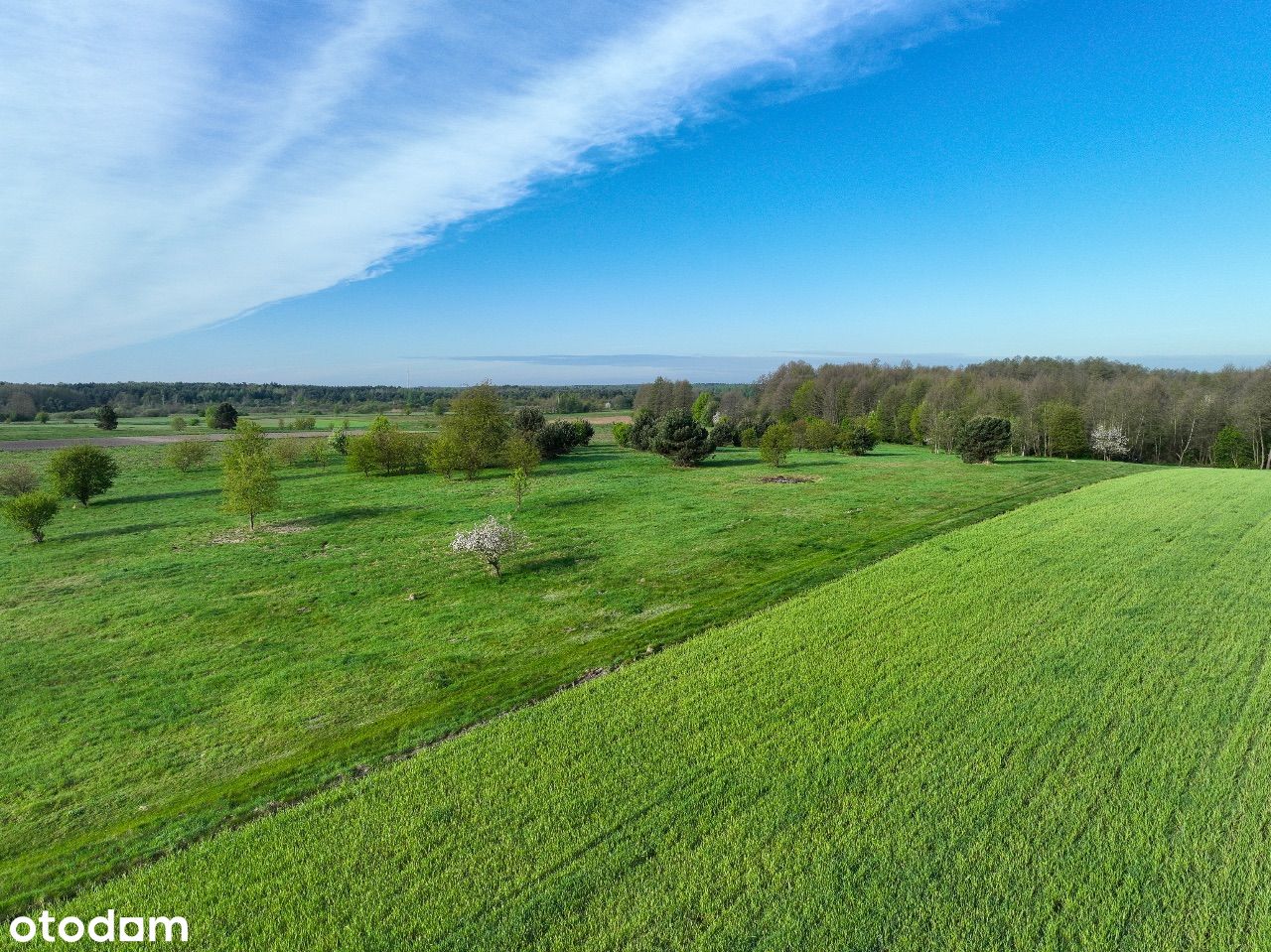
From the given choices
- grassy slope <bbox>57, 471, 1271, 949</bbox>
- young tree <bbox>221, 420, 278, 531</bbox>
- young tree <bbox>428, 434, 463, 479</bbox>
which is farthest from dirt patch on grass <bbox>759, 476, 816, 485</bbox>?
young tree <bbox>221, 420, 278, 531</bbox>

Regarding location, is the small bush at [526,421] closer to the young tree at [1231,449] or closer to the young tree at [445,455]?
the young tree at [445,455]

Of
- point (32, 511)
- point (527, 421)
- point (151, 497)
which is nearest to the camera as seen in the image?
point (32, 511)

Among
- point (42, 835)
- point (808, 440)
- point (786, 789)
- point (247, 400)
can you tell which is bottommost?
point (42, 835)

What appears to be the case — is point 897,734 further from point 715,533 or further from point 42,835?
point 715,533

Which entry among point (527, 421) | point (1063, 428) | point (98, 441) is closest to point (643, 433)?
point (527, 421)

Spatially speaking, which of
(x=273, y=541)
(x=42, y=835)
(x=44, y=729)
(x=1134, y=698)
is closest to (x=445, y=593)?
(x=44, y=729)

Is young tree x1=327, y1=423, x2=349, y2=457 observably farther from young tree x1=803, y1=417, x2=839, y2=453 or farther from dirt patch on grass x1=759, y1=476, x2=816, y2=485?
young tree x1=803, y1=417, x2=839, y2=453

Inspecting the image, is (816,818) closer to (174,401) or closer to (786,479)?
(786,479)
